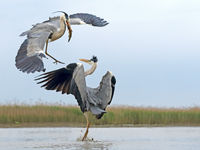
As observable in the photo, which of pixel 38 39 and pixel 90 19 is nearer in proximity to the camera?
pixel 38 39

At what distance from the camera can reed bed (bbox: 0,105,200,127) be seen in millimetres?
16547

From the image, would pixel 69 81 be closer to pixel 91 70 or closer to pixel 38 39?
pixel 91 70

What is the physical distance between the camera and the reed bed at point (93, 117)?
651 inches

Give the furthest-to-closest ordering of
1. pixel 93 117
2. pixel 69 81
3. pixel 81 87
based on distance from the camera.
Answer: pixel 93 117 < pixel 69 81 < pixel 81 87

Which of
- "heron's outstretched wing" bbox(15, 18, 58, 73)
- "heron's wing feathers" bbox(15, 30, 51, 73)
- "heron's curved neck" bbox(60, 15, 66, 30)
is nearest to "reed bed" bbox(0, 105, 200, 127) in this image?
"heron's outstretched wing" bbox(15, 18, 58, 73)

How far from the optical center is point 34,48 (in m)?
9.62

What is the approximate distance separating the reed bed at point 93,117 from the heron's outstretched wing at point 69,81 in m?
5.41

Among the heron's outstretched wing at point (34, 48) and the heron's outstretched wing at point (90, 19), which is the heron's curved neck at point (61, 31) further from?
the heron's outstretched wing at point (90, 19)

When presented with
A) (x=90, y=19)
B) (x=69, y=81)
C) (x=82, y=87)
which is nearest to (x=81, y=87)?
(x=82, y=87)

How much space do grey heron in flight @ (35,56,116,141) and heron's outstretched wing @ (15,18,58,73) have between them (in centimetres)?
81

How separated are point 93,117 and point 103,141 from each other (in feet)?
19.7

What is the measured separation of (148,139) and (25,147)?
313 centimetres

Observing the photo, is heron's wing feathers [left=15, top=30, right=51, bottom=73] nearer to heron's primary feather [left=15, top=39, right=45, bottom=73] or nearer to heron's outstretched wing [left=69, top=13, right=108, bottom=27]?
heron's primary feather [left=15, top=39, right=45, bottom=73]

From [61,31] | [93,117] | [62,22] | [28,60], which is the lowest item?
[93,117]
